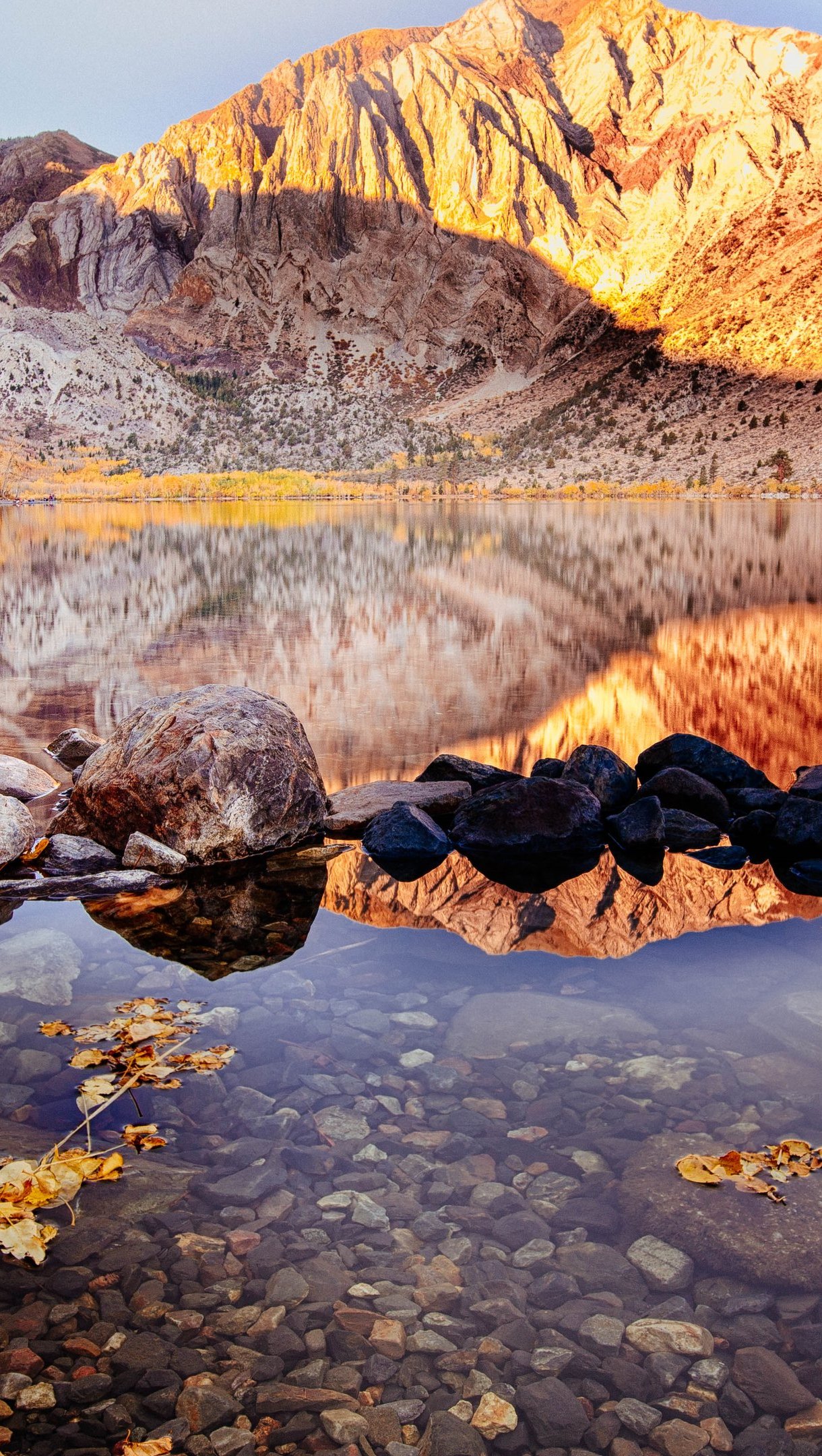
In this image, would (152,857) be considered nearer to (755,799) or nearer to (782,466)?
(755,799)

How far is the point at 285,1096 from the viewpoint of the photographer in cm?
407

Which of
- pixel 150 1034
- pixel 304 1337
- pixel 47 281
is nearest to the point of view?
pixel 304 1337

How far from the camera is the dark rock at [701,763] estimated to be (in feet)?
28.6

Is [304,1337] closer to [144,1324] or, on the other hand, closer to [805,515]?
[144,1324]

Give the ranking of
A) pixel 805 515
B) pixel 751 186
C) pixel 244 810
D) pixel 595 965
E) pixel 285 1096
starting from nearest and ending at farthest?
pixel 285 1096 < pixel 595 965 < pixel 244 810 < pixel 805 515 < pixel 751 186

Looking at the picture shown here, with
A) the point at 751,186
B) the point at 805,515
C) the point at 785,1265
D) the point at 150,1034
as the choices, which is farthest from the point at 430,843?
the point at 751,186

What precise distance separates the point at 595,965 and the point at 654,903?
3.96 feet

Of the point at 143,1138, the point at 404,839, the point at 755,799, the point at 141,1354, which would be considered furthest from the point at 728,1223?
the point at 755,799

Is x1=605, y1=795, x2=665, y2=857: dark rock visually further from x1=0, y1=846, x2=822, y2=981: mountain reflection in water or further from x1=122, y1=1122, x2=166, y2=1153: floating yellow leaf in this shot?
x1=122, y1=1122, x2=166, y2=1153: floating yellow leaf

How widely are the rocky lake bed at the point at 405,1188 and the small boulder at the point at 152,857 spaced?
0.06 ft

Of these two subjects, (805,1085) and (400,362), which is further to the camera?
(400,362)

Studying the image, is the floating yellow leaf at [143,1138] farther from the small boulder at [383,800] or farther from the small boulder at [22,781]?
the small boulder at [22,781]

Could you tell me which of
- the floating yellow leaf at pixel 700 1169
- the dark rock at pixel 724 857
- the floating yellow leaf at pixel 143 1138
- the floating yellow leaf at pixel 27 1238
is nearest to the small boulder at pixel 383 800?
the dark rock at pixel 724 857

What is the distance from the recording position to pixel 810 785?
8336 mm
